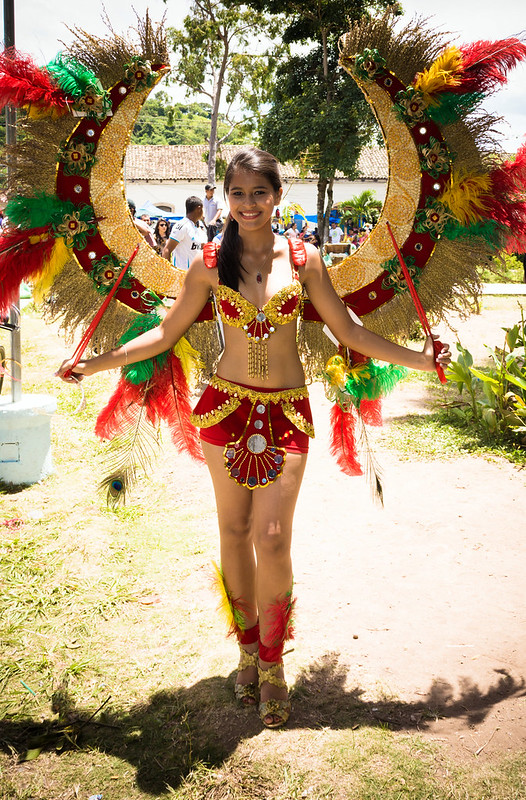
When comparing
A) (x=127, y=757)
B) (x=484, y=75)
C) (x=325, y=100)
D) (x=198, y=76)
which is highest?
(x=198, y=76)

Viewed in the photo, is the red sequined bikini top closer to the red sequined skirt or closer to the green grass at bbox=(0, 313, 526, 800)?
the red sequined skirt

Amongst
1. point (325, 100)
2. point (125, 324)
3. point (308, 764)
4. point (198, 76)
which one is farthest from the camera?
point (198, 76)

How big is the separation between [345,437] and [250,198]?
47.4 inches

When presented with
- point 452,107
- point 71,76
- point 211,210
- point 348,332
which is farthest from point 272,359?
point 211,210

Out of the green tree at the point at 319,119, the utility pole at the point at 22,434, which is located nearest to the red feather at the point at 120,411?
the utility pole at the point at 22,434

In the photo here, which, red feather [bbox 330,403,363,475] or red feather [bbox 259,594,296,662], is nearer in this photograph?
red feather [bbox 259,594,296,662]

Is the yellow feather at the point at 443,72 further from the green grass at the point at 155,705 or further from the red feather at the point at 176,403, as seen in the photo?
the green grass at the point at 155,705

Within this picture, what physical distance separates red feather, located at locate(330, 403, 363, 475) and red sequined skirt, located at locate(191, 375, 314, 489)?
19.9 inches

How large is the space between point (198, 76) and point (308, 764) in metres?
23.2

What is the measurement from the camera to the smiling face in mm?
2541

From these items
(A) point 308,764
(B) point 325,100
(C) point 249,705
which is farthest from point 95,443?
(B) point 325,100

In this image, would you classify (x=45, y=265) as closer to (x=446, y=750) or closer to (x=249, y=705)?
(x=249, y=705)

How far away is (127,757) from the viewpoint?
257 cm

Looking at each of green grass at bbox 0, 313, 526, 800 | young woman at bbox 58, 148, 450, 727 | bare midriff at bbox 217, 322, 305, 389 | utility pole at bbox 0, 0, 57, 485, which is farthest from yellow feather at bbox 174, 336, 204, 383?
utility pole at bbox 0, 0, 57, 485
